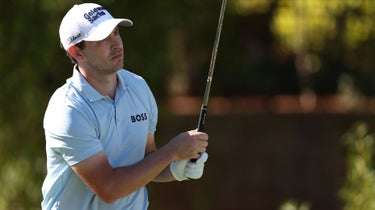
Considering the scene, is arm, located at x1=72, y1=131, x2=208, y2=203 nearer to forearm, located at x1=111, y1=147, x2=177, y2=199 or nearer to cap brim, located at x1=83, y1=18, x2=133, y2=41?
forearm, located at x1=111, y1=147, x2=177, y2=199

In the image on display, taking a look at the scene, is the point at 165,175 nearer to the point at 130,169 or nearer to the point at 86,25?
the point at 130,169

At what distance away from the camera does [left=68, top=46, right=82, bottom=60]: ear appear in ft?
13.3

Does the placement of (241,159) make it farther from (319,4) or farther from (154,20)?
(154,20)

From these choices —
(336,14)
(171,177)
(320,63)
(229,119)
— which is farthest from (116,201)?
(320,63)

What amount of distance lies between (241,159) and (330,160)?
968mm

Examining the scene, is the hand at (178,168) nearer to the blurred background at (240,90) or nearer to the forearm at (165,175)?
the forearm at (165,175)

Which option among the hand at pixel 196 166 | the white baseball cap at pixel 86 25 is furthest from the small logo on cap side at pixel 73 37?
the hand at pixel 196 166

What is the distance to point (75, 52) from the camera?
409cm

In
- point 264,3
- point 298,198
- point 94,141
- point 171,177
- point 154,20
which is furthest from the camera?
point 264,3

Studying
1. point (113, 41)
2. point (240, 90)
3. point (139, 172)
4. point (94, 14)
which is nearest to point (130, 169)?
point (139, 172)

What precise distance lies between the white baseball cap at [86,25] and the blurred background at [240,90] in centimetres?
A: 263

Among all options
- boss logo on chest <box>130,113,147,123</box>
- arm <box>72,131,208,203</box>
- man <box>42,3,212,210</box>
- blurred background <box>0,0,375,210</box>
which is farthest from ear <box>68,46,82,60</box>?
blurred background <box>0,0,375,210</box>

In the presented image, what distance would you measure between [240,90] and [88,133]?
29.9 feet

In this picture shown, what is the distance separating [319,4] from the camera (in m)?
11.1
